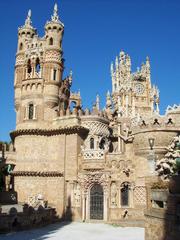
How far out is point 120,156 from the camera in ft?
86.0

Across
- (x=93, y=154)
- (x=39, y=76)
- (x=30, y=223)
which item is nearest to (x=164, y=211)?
(x=30, y=223)

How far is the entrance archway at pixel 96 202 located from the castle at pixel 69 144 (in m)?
0.08

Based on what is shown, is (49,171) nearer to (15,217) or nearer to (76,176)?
(76,176)

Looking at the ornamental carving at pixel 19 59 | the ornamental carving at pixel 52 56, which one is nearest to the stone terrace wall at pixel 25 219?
the ornamental carving at pixel 52 56

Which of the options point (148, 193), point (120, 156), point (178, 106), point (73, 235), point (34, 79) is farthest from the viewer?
point (34, 79)

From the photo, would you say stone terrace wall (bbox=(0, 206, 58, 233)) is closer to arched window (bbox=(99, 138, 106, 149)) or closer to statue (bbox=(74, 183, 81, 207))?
statue (bbox=(74, 183, 81, 207))

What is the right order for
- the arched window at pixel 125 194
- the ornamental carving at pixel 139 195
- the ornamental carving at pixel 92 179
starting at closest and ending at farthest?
the ornamental carving at pixel 139 195 < the arched window at pixel 125 194 < the ornamental carving at pixel 92 179

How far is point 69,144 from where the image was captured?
28.3 metres

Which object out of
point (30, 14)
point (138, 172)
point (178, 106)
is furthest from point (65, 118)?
point (30, 14)

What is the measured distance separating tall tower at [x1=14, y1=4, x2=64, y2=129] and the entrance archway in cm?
784

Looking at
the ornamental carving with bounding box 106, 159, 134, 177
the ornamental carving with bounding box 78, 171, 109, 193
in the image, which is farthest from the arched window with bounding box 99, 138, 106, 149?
the ornamental carving with bounding box 78, 171, 109, 193

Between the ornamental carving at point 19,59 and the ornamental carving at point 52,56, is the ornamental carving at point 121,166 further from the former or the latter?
the ornamental carving at point 19,59

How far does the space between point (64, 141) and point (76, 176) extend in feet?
11.3

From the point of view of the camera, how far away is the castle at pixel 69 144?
2483 centimetres
